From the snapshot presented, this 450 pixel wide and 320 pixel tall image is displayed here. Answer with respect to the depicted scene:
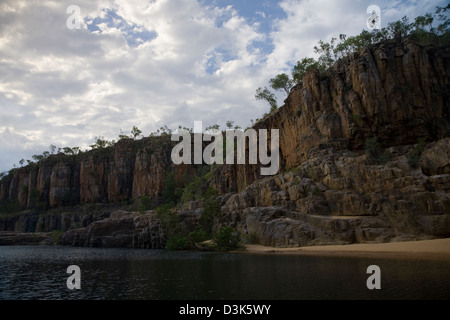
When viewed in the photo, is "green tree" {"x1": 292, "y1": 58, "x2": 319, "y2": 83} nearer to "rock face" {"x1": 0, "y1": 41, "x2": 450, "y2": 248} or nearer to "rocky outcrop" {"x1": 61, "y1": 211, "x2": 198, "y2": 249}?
"rock face" {"x1": 0, "y1": 41, "x2": 450, "y2": 248}

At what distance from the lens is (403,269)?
21.8 metres

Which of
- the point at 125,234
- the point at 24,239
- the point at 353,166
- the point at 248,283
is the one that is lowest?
the point at 24,239

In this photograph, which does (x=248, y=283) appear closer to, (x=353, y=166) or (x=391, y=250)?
(x=391, y=250)

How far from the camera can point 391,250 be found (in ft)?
106

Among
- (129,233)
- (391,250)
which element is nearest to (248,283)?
(391,250)

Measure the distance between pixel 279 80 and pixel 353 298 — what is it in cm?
6638

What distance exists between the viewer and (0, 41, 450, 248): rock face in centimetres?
3741

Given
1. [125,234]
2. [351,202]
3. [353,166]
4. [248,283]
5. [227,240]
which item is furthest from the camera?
[125,234]

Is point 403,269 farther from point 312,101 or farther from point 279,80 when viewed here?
point 279,80

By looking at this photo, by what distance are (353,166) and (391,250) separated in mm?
14358

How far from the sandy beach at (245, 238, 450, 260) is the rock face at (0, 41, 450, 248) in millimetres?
2039

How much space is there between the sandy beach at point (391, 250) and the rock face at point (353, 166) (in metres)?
2.04

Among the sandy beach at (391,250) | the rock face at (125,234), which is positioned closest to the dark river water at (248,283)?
the sandy beach at (391,250)
